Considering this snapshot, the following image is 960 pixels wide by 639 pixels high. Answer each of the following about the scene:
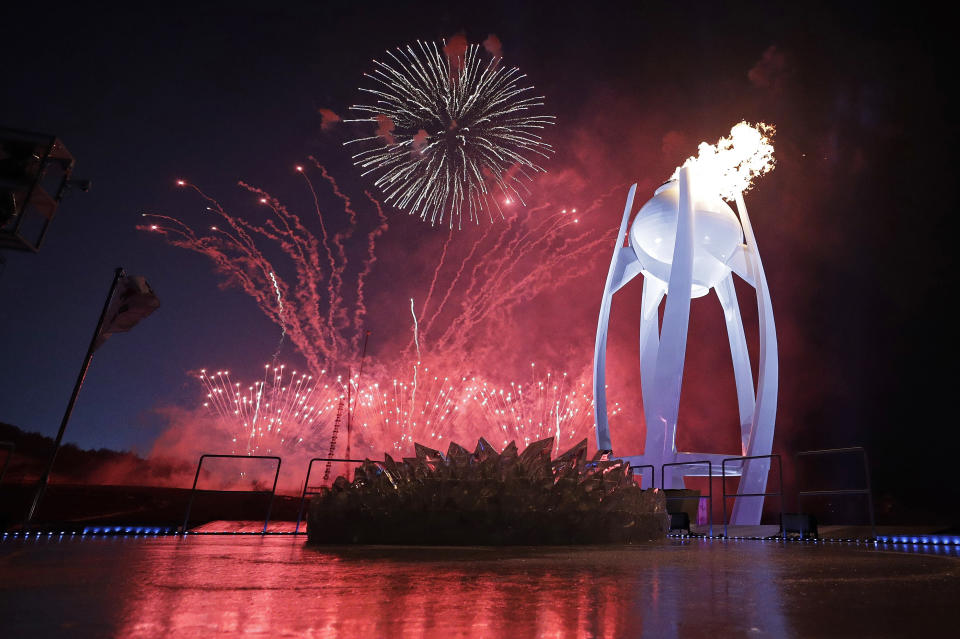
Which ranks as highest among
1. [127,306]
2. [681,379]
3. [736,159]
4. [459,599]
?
[736,159]

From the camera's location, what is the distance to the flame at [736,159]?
24312 millimetres

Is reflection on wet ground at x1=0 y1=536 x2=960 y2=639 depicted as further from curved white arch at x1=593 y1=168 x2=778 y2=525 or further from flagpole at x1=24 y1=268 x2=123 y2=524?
curved white arch at x1=593 y1=168 x2=778 y2=525

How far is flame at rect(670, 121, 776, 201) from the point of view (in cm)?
2431

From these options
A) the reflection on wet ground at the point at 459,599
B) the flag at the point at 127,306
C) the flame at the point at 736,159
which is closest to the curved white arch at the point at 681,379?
the flame at the point at 736,159

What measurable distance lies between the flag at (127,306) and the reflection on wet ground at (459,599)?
22.6 feet

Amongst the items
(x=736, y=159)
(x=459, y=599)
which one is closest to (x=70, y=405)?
(x=459, y=599)

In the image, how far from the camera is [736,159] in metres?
25.0

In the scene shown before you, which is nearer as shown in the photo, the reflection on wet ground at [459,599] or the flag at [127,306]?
the reflection on wet ground at [459,599]

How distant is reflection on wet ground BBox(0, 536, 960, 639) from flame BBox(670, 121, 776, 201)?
23.0 meters

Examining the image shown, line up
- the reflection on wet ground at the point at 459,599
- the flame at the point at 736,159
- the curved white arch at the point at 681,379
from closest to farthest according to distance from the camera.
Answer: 1. the reflection on wet ground at the point at 459,599
2. the curved white arch at the point at 681,379
3. the flame at the point at 736,159

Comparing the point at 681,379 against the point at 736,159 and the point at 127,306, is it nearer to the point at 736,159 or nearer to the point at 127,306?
the point at 736,159

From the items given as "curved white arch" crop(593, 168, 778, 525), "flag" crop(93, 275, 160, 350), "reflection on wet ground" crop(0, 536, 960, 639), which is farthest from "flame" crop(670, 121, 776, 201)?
"reflection on wet ground" crop(0, 536, 960, 639)

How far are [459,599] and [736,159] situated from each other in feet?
88.1

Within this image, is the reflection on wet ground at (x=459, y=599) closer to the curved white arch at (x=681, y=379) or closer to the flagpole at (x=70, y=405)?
the flagpole at (x=70, y=405)
